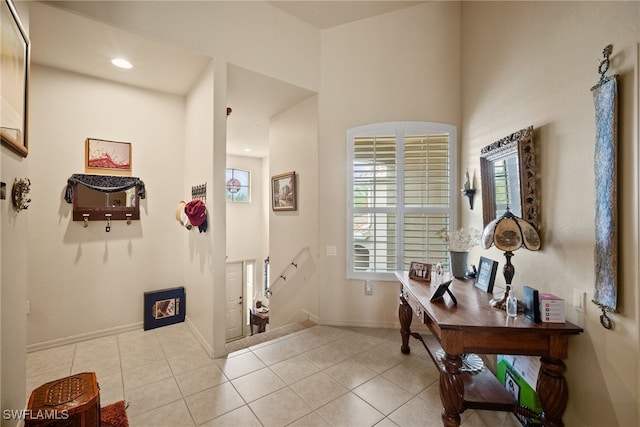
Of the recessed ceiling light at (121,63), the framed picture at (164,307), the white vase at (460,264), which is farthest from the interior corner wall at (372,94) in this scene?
the recessed ceiling light at (121,63)

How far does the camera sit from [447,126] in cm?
307

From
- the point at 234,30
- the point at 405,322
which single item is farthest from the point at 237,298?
the point at 234,30

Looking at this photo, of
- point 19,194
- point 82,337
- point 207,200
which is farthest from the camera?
point 82,337

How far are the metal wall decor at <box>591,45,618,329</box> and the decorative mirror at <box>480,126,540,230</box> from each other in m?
0.44

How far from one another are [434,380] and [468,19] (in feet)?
11.8

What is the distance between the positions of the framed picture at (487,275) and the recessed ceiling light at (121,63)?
152 inches

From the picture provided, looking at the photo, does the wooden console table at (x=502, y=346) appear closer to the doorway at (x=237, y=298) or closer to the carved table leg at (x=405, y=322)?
the carved table leg at (x=405, y=322)

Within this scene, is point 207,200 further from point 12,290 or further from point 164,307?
point 164,307

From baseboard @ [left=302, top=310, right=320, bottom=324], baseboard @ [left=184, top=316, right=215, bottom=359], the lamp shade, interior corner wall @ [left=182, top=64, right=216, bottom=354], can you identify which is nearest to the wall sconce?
the lamp shade

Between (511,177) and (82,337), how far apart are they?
14.5ft

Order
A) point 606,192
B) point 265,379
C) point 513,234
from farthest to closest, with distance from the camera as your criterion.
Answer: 1. point 265,379
2. point 513,234
3. point 606,192

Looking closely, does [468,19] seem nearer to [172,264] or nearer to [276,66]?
[276,66]

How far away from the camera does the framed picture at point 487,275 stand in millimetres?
2043

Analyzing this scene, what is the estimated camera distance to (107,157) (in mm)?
2986
